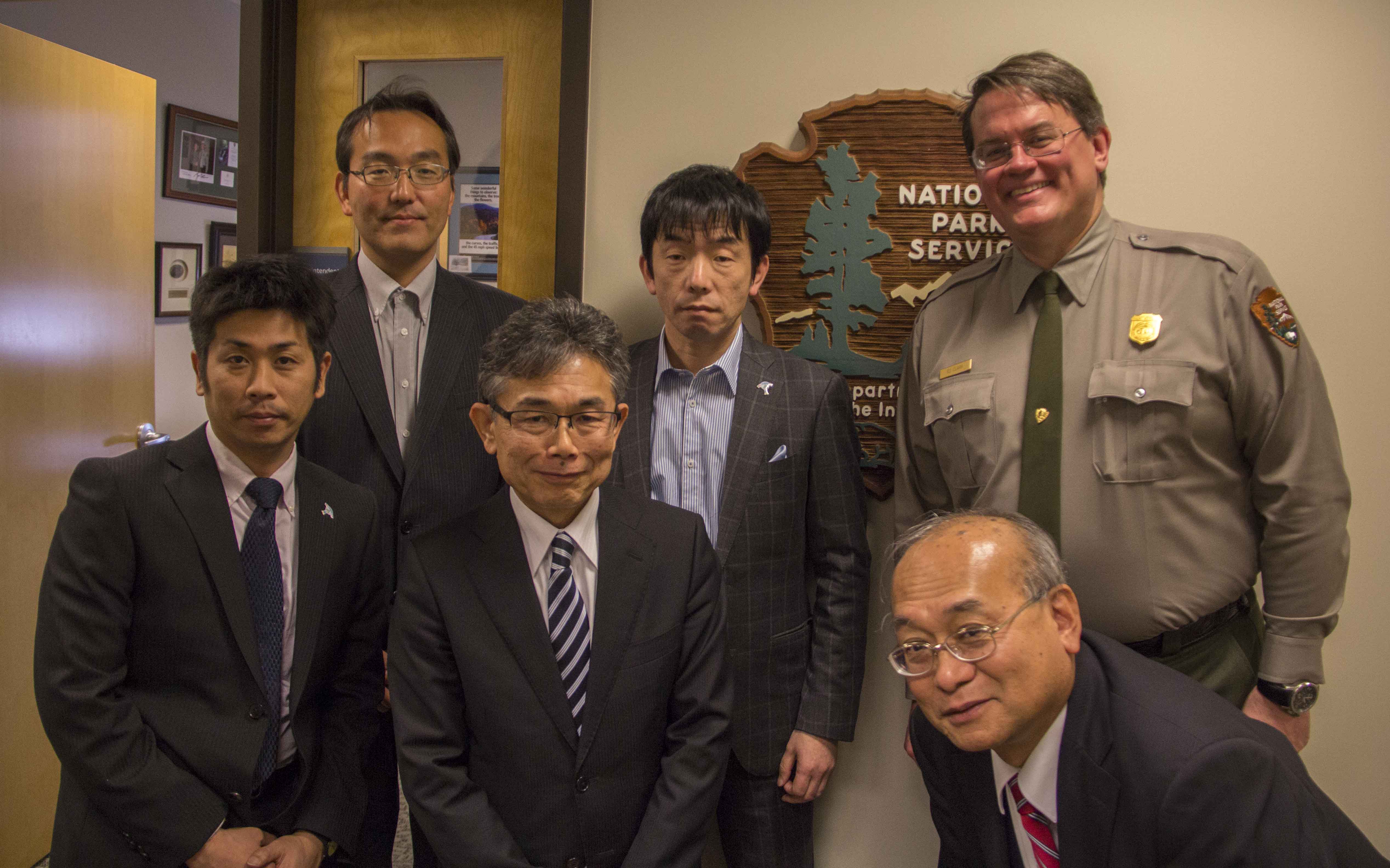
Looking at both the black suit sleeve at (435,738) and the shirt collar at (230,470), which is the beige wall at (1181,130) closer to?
the black suit sleeve at (435,738)

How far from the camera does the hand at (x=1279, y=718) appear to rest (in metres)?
1.68

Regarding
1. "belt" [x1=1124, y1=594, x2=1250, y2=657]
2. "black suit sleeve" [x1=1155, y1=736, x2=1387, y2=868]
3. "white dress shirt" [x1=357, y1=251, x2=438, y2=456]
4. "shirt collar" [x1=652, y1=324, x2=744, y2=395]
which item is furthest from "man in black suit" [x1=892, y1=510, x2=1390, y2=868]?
"white dress shirt" [x1=357, y1=251, x2=438, y2=456]

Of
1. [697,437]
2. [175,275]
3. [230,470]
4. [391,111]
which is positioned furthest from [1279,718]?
[175,275]

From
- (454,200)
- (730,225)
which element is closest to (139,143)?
(454,200)

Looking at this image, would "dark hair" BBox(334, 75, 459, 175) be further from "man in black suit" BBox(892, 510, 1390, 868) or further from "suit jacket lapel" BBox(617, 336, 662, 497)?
"man in black suit" BBox(892, 510, 1390, 868)

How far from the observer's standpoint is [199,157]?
4887 millimetres

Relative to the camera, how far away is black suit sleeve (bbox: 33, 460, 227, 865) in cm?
141

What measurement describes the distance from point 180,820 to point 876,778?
1.53 m

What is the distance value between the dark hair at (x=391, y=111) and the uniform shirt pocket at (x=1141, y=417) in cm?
145

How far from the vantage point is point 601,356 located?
4.93ft

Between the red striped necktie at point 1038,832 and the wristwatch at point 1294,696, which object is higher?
the wristwatch at point 1294,696

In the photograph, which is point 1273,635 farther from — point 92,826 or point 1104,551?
point 92,826

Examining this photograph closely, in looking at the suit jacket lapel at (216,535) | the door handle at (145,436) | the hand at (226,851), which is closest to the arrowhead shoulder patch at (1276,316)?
the suit jacket lapel at (216,535)

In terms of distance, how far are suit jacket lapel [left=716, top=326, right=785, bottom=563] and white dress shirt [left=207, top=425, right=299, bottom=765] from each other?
2.69 ft
